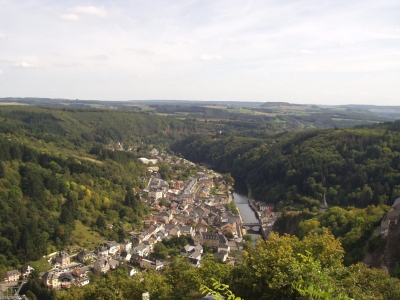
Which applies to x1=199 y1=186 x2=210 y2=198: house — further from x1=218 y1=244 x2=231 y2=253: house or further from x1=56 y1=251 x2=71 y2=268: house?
x1=56 y1=251 x2=71 y2=268: house

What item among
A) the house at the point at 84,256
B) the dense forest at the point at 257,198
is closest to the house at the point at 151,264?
the dense forest at the point at 257,198

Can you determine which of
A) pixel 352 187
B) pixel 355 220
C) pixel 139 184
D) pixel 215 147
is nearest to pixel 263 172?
pixel 352 187

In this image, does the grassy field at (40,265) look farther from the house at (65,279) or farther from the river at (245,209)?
the river at (245,209)

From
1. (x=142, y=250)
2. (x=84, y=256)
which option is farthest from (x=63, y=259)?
(x=142, y=250)

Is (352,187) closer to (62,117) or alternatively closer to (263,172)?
(263,172)

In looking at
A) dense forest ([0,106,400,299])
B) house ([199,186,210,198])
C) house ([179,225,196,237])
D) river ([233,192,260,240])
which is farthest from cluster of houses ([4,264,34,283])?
house ([199,186,210,198])

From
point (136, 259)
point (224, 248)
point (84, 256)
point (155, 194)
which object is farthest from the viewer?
point (155, 194)

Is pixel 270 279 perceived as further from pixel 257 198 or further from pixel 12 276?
pixel 257 198
